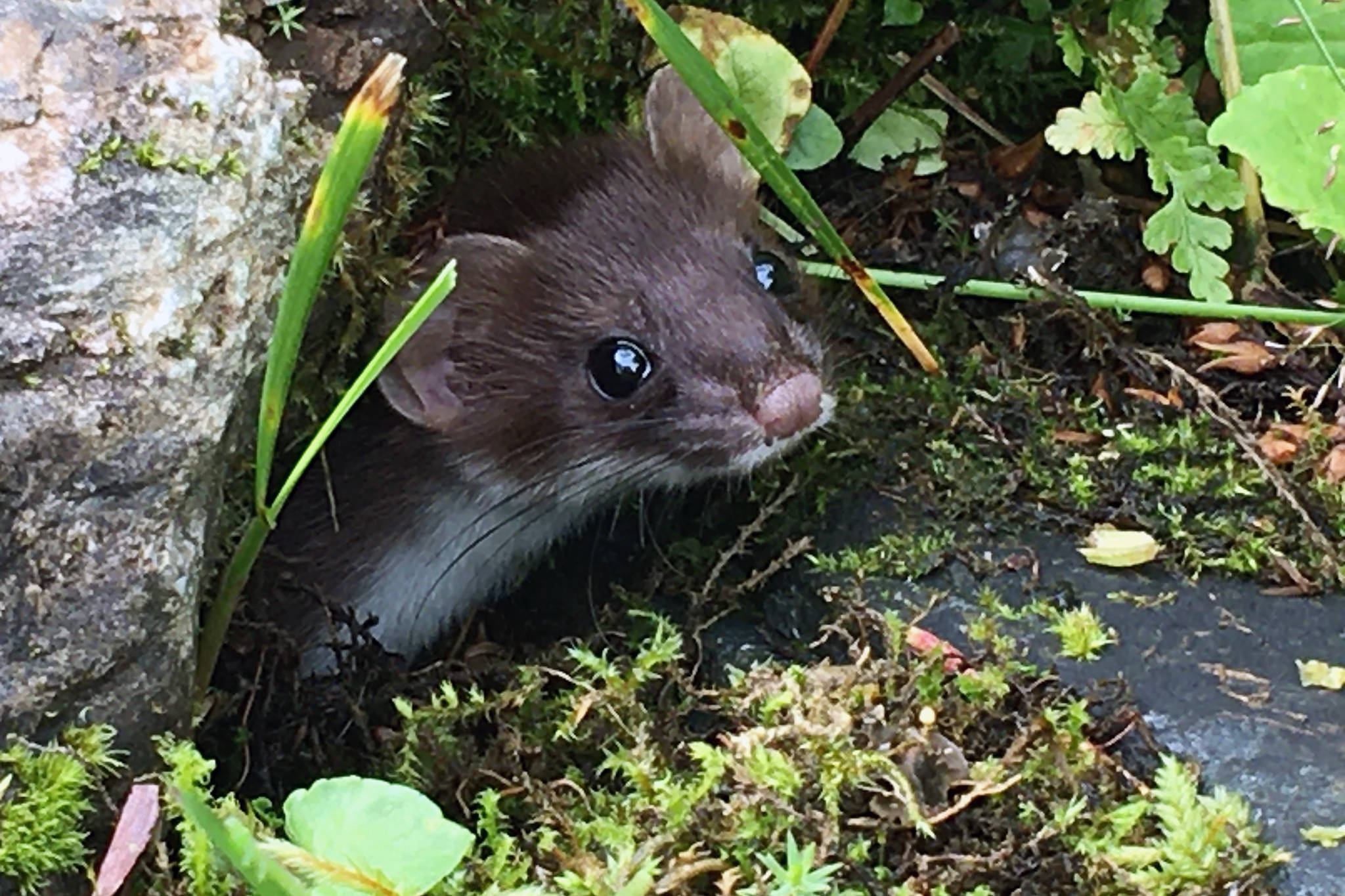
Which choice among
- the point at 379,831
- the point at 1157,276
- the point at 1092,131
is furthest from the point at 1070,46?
the point at 379,831

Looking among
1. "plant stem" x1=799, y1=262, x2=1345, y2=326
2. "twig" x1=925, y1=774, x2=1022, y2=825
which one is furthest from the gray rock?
"plant stem" x1=799, y1=262, x2=1345, y2=326

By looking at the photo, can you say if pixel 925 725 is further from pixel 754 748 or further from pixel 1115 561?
A: pixel 1115 561

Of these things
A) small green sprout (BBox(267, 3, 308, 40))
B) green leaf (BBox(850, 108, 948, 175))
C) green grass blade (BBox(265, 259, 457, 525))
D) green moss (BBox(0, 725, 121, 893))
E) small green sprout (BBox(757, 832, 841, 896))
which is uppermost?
small green sprout (BBox(267, 3, 308, 40))

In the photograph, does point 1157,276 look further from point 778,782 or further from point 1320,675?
point 778,782

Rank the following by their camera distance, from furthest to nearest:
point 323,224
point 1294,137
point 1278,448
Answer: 1. point 1278,448
2. point 1294,137
3. point 323,224

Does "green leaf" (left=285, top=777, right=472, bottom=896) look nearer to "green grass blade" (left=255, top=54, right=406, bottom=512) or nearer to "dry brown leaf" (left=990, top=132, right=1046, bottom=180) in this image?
"green grass blade" (left=255, top=54, right=406, bottom=512)

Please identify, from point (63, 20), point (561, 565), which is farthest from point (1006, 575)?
point (63, 20)

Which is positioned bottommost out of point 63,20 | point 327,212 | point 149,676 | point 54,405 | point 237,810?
point 237,810
